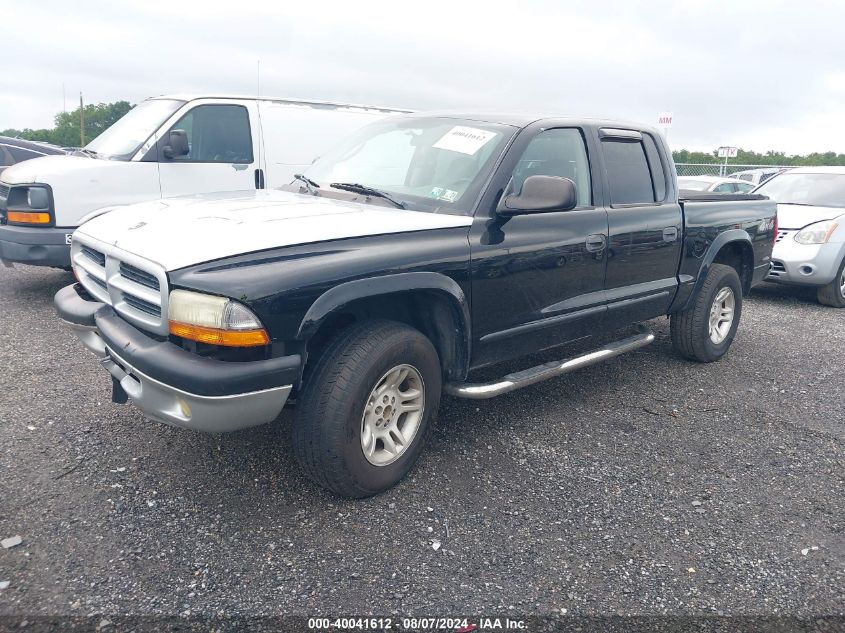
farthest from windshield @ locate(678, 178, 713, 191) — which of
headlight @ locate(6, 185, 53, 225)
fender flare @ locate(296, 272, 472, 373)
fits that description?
headlight @ locate(6, 185, 53, 225)

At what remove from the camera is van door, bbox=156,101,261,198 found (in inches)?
258

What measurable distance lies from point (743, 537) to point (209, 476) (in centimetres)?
246

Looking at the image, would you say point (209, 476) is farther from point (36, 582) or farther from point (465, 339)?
point (465, 339)

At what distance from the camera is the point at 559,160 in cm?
398

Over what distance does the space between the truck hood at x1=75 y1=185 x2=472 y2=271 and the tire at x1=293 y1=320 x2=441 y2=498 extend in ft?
1.56

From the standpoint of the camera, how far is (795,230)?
314 inches

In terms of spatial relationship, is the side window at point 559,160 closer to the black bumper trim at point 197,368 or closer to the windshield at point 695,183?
the black bumper trim at point 197,368

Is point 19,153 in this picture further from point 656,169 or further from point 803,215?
point 803,215

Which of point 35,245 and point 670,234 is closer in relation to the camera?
point 670,234

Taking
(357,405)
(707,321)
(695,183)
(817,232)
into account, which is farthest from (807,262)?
(357,405)

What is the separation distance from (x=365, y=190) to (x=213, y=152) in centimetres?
378

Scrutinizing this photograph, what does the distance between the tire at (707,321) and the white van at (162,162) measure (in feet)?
14.0

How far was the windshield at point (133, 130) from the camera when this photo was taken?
Answer: 6.44 m

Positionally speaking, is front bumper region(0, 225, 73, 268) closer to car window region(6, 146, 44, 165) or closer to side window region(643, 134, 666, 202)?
side window region(643, 134, 666, 202)
